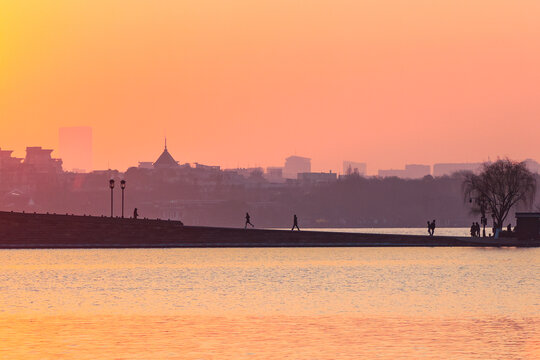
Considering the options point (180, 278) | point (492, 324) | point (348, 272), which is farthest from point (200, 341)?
point (348, 272)

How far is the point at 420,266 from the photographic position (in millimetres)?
65438

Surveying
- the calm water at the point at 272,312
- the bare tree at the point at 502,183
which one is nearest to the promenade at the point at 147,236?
the bare tree at the point at 502,183

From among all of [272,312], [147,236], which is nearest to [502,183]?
[147,236]

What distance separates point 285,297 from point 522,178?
64107mm

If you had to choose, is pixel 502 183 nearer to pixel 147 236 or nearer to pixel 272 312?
pixel 147 236

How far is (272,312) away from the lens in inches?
1401

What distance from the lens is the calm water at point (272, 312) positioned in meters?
26.4

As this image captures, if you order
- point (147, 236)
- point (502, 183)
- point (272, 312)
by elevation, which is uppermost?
point (502, 183)

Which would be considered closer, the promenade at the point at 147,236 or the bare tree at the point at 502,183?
the promenade at the point at 147,236

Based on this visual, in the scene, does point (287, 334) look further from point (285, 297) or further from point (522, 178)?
point (522, 178)

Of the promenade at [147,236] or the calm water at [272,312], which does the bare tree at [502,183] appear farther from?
the calm water at [272,312]

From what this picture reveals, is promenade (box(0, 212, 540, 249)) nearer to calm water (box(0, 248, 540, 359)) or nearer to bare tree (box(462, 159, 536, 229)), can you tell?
bare tree (box(462, 159, 536, 229))

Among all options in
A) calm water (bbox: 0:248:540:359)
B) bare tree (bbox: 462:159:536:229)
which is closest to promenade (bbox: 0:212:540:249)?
bare tree (bbox: 462:159:536:229)

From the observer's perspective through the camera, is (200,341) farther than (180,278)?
No
